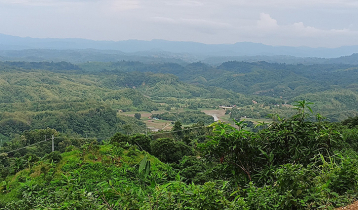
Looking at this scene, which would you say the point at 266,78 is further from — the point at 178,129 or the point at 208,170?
the point at 208,170

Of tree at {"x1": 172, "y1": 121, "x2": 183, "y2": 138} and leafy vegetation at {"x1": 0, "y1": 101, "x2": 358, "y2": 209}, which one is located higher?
leafy vegetation at {"x1": 0, "y1": 101, "x2": 358, "y2": 209}

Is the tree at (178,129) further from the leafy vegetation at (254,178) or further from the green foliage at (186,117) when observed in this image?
the green foliage at (186,117)

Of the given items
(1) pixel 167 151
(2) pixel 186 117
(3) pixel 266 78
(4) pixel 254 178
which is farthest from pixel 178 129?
(3) pixel 266 78

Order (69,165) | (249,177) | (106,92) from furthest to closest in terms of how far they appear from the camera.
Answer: (106,92) < (69,165) < (249,177)

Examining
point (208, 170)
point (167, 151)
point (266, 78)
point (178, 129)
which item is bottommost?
point (266, 78)

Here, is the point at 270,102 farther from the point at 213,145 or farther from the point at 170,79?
the point at 213,145

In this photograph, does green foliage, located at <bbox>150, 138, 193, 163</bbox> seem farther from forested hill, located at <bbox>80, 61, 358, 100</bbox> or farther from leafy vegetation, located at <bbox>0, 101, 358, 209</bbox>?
forested hill, located at <bbox>80, 61, 358, 100</bbox>

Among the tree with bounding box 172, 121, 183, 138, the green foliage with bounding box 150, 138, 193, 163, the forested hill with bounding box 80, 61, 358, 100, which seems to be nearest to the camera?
the green foliage with bounding box 150, 138, 193, 163

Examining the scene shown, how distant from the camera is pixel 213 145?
3.86 metres

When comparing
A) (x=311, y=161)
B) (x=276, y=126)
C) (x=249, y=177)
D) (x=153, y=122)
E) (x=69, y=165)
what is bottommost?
(x=153, y=122)

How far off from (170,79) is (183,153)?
380 feet

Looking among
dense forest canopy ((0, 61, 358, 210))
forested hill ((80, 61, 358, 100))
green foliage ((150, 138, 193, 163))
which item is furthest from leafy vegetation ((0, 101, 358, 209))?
forested hill ((80, 61, 358, 100))

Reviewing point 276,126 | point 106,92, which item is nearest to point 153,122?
point 106,92

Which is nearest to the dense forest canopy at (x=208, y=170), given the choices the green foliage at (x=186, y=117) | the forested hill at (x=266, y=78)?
the green foliage at (x=186, y=117)
